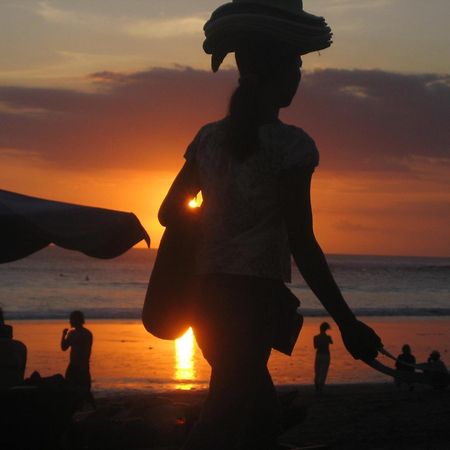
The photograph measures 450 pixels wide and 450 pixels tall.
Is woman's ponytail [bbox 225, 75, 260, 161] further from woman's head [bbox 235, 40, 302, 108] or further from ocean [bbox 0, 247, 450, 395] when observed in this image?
ocean [bbox 0, 247, 450, 395]

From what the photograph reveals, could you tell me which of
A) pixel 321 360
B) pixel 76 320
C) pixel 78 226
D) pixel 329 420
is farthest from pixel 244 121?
pixel 321 360

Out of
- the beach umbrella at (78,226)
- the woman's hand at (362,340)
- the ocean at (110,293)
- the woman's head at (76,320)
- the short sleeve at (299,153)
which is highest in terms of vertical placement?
the short sleeve at (299,153)

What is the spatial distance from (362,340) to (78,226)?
6.40 meters

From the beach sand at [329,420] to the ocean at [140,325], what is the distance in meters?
3.24

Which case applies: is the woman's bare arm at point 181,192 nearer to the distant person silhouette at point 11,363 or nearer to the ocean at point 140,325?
the distant person silhouette at point 11,363

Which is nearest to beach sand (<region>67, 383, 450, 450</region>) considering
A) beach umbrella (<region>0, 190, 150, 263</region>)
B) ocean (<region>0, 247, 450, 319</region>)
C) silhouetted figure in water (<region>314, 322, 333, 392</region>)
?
silhouetted figure in water (<region>314, 322, 333, 392</region>)

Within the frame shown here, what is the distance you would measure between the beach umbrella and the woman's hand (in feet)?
20.0

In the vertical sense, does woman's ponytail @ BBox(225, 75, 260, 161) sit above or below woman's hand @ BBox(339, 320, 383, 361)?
above

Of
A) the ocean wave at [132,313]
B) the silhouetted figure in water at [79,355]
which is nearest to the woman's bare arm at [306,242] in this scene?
the silhouetted figure in water at [79,355]

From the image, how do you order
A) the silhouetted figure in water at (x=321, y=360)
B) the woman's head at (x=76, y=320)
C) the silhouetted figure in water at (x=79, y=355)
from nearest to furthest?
the silhouetted figure in water at (x=79, y=355), the woman's head at (x=76, y=320), the silhouetted figure in water at (x=321, y=360)

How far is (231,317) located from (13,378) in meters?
6.44

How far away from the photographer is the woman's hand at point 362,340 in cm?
251

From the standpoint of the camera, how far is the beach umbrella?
28.1ft

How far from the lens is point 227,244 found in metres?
2.68
